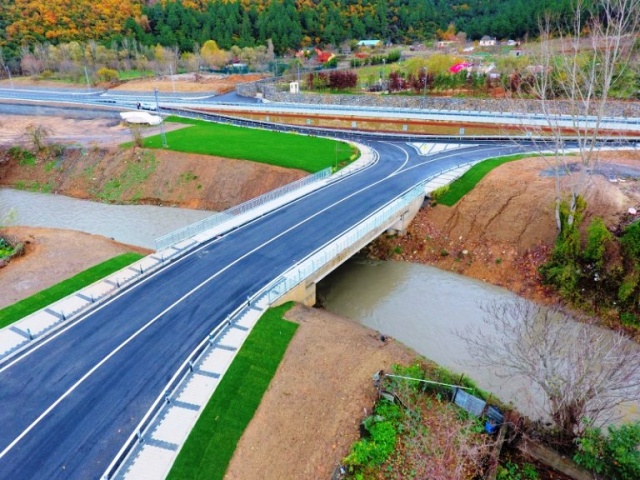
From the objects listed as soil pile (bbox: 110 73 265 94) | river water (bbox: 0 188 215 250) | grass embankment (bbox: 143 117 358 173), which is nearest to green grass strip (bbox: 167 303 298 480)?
river water (bbox: 0 188 215 250)

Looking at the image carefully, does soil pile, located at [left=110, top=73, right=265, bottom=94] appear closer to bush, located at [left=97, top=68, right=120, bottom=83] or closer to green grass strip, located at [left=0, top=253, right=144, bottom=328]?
bush, located at [left=97, top=68, right=120, bottom=83]

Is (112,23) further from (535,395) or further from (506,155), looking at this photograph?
(535,395)

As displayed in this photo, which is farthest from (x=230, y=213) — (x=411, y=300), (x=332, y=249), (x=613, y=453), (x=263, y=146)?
(x=613, y=453)

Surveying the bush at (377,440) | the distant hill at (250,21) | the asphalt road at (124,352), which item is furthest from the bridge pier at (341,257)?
the distant hill at (250,21)

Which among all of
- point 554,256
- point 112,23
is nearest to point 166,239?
point 554,256

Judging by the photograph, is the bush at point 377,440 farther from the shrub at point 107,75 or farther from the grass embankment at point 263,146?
the shrub at point 107,75
